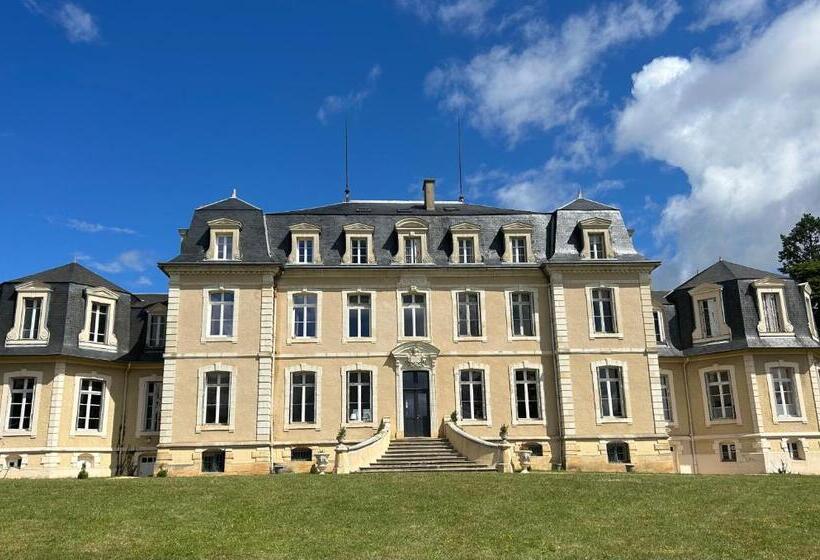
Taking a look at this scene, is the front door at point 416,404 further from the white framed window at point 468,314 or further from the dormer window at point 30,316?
the dormer window at point 30,316

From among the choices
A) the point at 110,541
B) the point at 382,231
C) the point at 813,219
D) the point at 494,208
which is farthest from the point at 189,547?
the point at 813,219

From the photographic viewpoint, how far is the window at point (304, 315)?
86.0ft

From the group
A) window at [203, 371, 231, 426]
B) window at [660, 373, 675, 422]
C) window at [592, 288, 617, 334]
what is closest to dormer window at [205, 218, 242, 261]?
window at [203, 371, 231, 426]

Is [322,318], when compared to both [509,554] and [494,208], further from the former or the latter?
[509,554]

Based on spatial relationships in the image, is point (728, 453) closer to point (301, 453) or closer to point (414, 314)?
point (414, 314)

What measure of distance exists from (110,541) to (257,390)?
44.6 feet

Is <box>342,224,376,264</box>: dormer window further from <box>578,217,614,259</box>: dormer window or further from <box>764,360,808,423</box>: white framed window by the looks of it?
<box>764,360,808,423</box>: white framed window

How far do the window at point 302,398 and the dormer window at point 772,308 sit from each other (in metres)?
16.6

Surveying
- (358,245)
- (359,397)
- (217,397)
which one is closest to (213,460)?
(217,397)

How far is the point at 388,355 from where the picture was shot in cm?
2594

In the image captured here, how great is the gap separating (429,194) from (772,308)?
45.8 feet

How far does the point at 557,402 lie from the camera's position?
25.8m

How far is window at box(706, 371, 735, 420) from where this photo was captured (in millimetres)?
27016

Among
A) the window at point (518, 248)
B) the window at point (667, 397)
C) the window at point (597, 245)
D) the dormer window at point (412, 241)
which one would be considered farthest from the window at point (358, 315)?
the window at point (667, 397)
